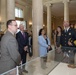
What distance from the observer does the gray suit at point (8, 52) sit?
2840 mm

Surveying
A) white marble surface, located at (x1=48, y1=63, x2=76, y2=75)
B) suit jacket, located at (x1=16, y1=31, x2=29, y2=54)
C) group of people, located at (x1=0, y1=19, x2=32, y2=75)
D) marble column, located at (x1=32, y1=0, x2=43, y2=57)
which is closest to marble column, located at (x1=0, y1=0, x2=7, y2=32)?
marble column, located at (x1=32, y1=0, x2=43, y2=57)

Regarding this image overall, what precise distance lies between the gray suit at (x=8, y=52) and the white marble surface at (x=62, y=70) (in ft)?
5.51

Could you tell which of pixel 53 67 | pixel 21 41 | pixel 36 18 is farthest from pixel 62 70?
pixel 36 18

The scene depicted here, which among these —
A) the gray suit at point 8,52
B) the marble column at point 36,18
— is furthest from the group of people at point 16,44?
the marble column at point 36,18

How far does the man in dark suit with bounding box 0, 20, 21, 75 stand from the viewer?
2.84m

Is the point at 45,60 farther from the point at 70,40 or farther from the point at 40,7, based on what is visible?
the point at 40,7

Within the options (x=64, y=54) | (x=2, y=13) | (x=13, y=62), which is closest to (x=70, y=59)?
(x=64, y=54)

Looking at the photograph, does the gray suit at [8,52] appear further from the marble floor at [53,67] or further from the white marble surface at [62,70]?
the white marble surface at [62,70]

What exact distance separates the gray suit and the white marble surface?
168cm

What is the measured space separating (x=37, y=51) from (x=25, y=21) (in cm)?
1163

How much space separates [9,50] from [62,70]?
218 cm

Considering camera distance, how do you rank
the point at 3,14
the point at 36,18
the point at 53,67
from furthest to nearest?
the point at 3,14
the point at 36,18
the point at 53,67

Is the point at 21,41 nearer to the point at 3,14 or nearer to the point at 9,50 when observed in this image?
the point at 9,50

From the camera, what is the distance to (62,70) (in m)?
4.52
